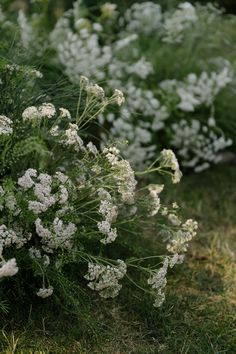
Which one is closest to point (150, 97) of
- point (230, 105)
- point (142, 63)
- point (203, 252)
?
point (142, 63)

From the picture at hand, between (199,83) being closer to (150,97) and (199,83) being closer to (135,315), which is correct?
(150,97)

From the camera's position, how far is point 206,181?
4828mm

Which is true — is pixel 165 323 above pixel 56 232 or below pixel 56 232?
below

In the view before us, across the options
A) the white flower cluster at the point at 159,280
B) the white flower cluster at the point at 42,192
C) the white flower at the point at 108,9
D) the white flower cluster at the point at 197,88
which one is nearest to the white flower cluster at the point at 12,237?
the white flower cluster at the point at 42,192

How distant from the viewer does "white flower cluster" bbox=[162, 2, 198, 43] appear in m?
4.72

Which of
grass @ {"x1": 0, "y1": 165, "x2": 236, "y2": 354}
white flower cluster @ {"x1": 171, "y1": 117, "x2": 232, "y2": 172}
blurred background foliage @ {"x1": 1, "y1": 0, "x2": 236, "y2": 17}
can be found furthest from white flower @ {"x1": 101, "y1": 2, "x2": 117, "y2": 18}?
grass @ {"x1": 0, "y1": 165, "x2": 236, "y2": 354}

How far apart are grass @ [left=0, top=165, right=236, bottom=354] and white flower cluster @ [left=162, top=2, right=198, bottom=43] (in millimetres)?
1865

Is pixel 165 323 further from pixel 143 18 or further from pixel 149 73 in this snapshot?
pixel 143 18

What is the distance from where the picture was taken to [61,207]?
2.63 m

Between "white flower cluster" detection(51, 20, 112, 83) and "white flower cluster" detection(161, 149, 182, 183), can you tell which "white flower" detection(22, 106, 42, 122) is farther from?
"white flower cluster" detection(51, 20, 112, 83)

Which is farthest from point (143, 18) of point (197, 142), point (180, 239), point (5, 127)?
point (5, 127)

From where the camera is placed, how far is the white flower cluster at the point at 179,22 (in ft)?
15.5

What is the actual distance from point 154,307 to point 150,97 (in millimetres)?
2003

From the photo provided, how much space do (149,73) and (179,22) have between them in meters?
0.43
